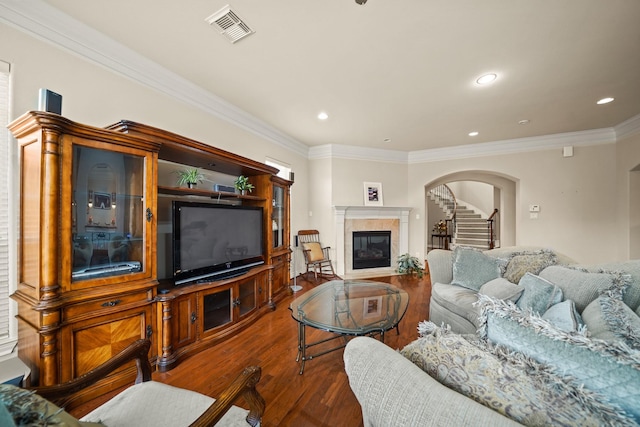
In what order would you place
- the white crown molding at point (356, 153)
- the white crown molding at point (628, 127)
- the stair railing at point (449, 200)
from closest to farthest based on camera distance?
the white crown molding at point (628, 127)
the white crown molding at point (356, 153)
the stair railing at point (449, 200)

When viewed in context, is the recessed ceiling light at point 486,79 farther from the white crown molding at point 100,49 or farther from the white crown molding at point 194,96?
the white crown molding at point 100,49

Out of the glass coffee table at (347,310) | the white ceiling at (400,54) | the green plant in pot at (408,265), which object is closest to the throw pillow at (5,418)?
the glass coffee table at (347,310)

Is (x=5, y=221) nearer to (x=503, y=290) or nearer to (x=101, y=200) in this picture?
(x=101, y=200)

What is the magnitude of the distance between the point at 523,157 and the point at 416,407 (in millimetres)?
5415

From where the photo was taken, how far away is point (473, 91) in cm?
277

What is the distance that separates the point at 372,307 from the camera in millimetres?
2320

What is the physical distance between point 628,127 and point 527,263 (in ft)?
11.2

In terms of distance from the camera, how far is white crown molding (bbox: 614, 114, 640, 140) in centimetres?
349

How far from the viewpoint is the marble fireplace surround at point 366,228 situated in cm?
489

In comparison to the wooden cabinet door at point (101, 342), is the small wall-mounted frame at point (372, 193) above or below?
above

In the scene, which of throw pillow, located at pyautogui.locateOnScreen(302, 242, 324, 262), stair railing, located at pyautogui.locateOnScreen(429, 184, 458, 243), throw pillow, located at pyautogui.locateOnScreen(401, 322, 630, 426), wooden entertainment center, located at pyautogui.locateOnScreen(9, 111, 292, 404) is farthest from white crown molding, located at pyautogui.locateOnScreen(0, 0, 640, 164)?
stair railing, located at pyautogui.locateOnScreen(429, 184, 458, 243)

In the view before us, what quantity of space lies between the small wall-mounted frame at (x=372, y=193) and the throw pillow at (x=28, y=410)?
482 centimetres

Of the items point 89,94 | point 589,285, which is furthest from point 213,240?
point 589,285

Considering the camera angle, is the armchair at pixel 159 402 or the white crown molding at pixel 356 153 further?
the white crown molding at pixel 356 153
